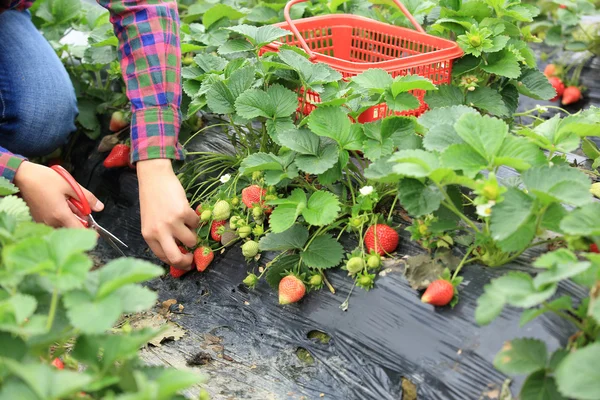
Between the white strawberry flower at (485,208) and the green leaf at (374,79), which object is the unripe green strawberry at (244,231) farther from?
the white strawberry flower at (485,208)

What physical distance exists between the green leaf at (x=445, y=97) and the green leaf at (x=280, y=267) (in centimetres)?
55

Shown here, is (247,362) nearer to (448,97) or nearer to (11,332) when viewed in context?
(11,332)

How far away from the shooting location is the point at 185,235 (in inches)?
61.8

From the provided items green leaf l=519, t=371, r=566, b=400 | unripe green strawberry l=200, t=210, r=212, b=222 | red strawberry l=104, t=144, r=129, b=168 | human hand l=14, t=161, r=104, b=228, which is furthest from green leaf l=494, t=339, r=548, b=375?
red strawberry l=104, t=144, r=129, b=168

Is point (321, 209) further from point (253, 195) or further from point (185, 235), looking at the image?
point (185, 235)

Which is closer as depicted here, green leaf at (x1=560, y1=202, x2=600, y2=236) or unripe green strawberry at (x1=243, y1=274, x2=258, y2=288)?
green leaf at (x1=560, y1=202, x2=600, y2=236)

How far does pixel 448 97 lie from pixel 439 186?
601 millimetres

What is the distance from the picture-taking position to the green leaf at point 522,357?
986mm

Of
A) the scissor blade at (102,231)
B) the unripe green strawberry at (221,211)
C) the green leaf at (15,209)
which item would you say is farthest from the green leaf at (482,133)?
the scissor blade at (102,231)

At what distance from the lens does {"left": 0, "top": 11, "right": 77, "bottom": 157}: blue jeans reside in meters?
1.99

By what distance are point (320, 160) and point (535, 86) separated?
781 mm

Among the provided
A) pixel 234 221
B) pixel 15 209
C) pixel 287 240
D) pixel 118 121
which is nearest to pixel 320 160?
pixel 287 240

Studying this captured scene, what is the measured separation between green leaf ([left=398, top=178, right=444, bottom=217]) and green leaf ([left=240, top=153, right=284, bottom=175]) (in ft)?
1.07

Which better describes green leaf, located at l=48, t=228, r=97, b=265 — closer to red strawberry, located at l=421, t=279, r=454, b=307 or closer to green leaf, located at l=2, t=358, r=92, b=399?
green leaf, located at l=2, t=358, r=92, b=399
